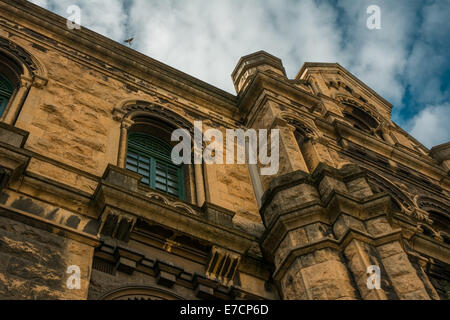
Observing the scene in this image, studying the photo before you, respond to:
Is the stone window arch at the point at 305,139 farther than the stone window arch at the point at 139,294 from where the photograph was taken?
Yes

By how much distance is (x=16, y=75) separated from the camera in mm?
11922

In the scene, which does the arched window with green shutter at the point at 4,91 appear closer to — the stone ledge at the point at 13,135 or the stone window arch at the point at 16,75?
the stone window arch at the point at 16,75

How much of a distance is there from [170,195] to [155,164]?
1.71 metres

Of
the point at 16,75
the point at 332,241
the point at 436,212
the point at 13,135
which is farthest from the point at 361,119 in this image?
the point at 13,135

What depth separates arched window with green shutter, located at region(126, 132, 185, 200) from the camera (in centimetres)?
1149

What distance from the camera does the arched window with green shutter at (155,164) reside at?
11492mm

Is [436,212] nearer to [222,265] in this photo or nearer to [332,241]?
[332,241]

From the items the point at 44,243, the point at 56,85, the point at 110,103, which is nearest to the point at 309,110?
the point at 110,103

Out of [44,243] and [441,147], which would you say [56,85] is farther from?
[441,147]

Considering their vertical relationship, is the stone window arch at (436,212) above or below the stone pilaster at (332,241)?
above

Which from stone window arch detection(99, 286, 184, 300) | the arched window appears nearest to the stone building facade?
stone window arch detection(99, 286, 184, 300)

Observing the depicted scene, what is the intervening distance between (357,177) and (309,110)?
5217mm

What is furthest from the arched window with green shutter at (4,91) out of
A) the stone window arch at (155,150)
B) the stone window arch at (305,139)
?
the stone window arch at (305,139)
